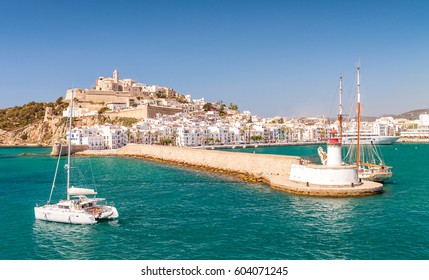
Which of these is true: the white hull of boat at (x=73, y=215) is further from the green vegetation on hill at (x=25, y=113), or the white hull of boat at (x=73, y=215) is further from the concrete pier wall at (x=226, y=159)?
the green vegetation on hill at (x=25, y=113)

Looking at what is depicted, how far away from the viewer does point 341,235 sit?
15414 millimetres

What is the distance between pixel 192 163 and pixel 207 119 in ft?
218

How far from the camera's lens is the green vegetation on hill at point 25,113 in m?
108

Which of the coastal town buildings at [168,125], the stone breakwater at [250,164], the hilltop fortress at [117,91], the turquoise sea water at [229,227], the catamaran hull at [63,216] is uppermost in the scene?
the hilltop fortress at [117,91]

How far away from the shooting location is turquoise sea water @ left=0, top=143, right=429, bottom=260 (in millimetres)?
13680

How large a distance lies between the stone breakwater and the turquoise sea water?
96 centimetres

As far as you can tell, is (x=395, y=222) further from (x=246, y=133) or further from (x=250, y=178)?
(x=246, y=133)

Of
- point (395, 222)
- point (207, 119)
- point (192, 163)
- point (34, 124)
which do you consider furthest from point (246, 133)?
point (395, 222)

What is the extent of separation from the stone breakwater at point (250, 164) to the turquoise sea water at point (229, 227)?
96 cm

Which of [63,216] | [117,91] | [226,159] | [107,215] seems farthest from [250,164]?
[117,91]

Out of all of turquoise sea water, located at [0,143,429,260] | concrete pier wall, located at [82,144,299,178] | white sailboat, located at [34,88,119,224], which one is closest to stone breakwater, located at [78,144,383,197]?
concrete pier wall, located at [82,144,299,178]

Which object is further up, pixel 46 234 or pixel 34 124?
pixel 34 124

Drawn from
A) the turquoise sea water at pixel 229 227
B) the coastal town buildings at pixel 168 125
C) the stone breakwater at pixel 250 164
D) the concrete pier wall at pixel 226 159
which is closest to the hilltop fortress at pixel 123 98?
the coastal town buildings at pixel 168 125

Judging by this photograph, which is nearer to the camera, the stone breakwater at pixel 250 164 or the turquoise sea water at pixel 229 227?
the turquoise sea water at pixel 229 227
